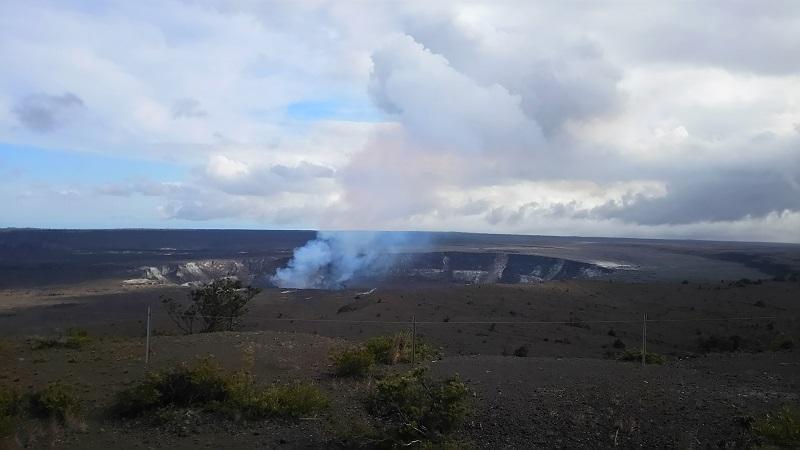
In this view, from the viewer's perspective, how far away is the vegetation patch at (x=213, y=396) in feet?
32.9

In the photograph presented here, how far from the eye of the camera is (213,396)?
10453mm

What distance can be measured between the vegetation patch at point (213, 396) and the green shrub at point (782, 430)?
578 cm

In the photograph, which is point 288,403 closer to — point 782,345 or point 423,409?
point 423,409

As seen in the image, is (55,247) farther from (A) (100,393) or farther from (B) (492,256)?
(A) (100,393)

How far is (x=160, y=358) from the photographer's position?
14.0 meters

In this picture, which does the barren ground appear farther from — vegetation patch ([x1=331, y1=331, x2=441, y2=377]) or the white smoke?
the white smoke

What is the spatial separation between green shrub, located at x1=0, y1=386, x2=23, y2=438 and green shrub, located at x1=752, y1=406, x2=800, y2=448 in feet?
30.5

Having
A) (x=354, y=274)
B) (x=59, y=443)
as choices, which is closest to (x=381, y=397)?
(x=59, y=443)

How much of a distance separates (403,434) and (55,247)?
357ft

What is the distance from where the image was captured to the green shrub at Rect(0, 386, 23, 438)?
8961mm

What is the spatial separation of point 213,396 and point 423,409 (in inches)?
153

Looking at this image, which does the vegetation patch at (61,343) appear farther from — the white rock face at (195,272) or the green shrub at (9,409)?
the white rock face at (195,272)

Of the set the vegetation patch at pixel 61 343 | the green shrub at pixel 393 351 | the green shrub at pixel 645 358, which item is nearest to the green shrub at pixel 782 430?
the green shrub at pixel 645 358

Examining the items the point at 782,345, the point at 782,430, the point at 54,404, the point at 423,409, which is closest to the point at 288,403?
the point at 423,409
